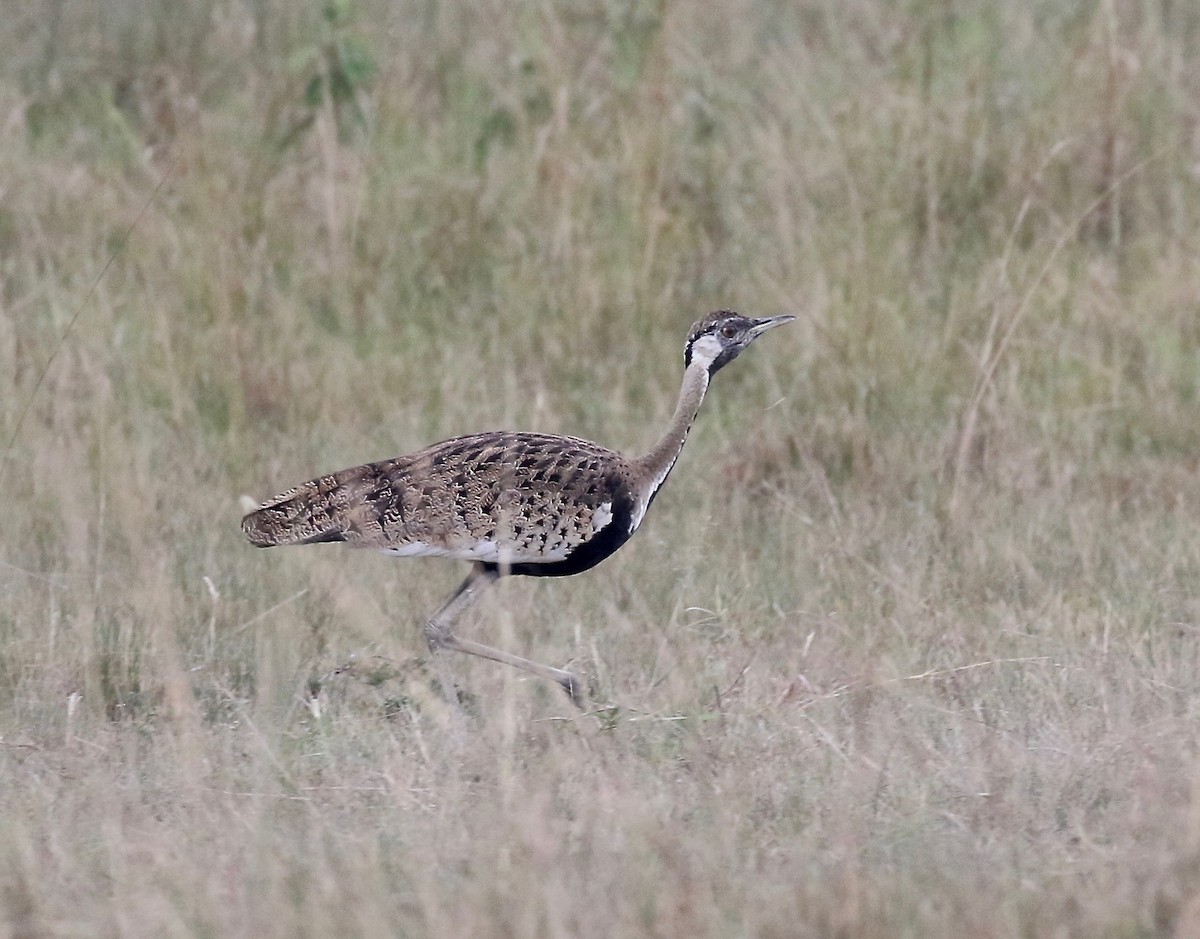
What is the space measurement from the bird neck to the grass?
0.34 m

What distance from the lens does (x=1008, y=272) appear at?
7.29 meters

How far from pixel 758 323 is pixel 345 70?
9.72 ft

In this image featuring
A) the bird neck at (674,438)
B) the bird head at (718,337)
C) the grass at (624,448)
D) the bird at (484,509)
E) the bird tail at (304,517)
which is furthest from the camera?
the bird head at (718,337)

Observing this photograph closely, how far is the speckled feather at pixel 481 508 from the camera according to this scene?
4727mm

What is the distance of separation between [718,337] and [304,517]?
1.09 meters

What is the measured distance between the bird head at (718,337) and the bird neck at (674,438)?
0.09 ft

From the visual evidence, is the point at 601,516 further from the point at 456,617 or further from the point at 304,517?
the point at 304,517

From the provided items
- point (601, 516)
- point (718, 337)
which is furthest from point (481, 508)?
point (718, 337)

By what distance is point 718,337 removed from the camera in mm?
5227

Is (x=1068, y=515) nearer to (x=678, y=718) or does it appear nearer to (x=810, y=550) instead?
(x=810, y=550)

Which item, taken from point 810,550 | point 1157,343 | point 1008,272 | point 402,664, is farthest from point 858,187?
point 402,664

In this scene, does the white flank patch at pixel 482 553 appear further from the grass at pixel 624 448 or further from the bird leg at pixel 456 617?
the grass at pixel 624 448

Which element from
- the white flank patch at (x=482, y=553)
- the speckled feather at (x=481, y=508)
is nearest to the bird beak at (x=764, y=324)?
the speckled feather at (x=481, y=508)

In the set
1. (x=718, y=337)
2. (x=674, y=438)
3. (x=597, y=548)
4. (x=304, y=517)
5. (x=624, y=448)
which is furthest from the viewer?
(x=624, y=448)
